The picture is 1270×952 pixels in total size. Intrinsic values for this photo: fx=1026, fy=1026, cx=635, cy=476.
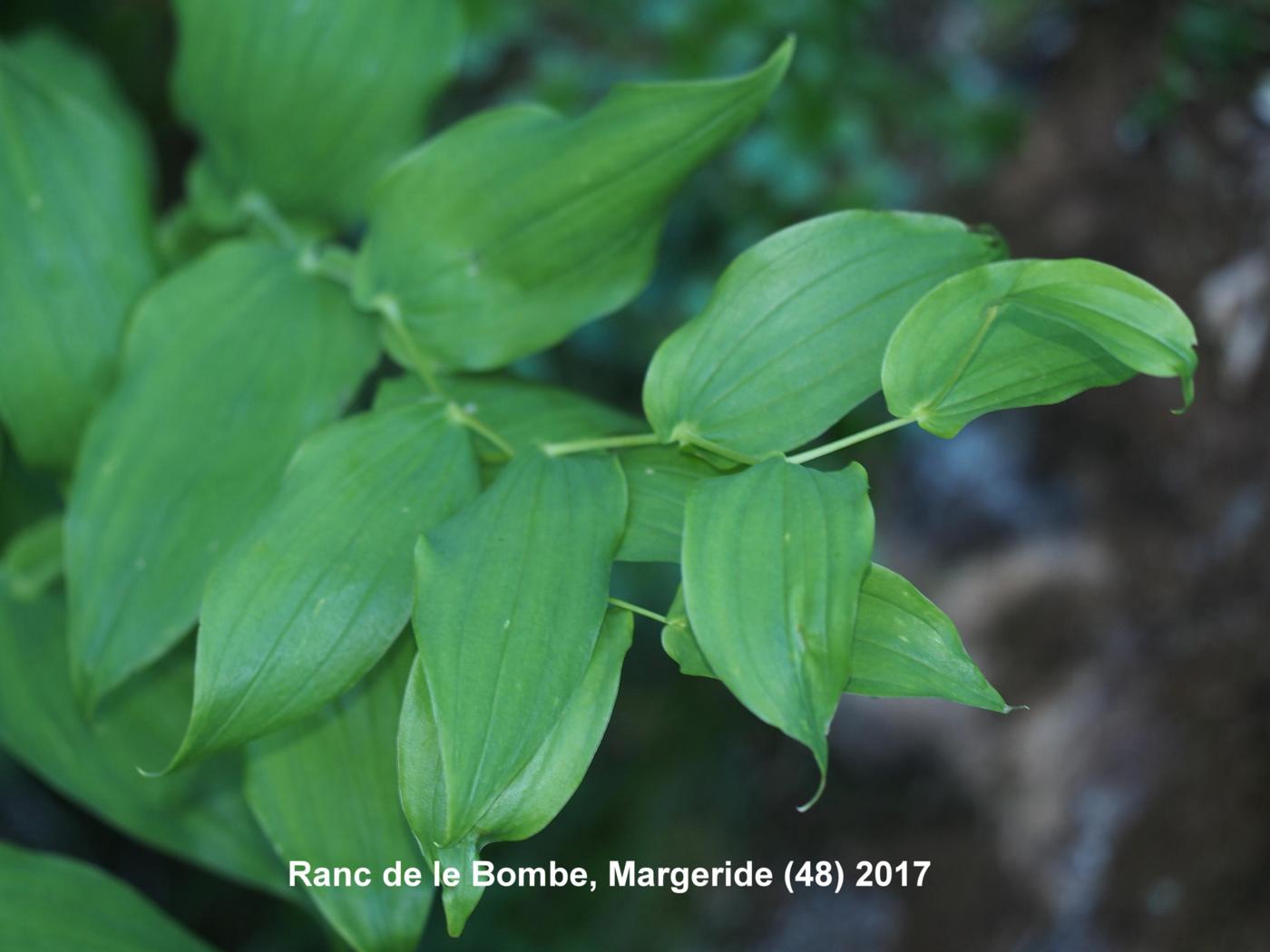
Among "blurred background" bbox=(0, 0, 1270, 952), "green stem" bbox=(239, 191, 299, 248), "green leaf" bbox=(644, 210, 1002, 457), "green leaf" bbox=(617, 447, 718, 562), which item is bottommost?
"blurred background" bbox=(0, 0, 1270, 952)

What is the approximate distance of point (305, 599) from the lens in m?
0.76

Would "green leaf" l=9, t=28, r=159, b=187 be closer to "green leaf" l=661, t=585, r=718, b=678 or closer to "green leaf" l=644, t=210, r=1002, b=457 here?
"green leaf" l=644, t=210, r=1002, b=457

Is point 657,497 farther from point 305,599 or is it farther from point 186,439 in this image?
point 186,439

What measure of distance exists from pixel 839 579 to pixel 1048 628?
127 centimetres

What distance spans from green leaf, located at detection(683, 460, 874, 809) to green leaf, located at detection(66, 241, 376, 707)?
1.53 ft

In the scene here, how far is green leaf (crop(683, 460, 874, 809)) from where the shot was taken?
0.61 m

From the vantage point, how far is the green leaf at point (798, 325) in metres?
0.76

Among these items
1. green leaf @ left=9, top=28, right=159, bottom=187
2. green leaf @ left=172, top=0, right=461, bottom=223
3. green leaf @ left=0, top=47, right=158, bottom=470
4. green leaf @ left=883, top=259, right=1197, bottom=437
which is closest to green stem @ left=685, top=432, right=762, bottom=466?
green leaf @ left=883, top=259, right=1197, bottom=437

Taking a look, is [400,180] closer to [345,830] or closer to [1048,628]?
[345,830]

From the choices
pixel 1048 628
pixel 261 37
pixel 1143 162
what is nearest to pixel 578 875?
pixel 1048 628

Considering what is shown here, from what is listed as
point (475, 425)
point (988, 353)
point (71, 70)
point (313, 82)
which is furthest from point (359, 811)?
point (71, 70)

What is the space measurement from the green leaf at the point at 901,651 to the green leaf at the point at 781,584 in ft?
0.11

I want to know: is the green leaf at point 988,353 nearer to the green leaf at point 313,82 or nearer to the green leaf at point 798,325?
the green leaf at point 798,325

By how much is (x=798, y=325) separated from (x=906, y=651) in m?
0.25
